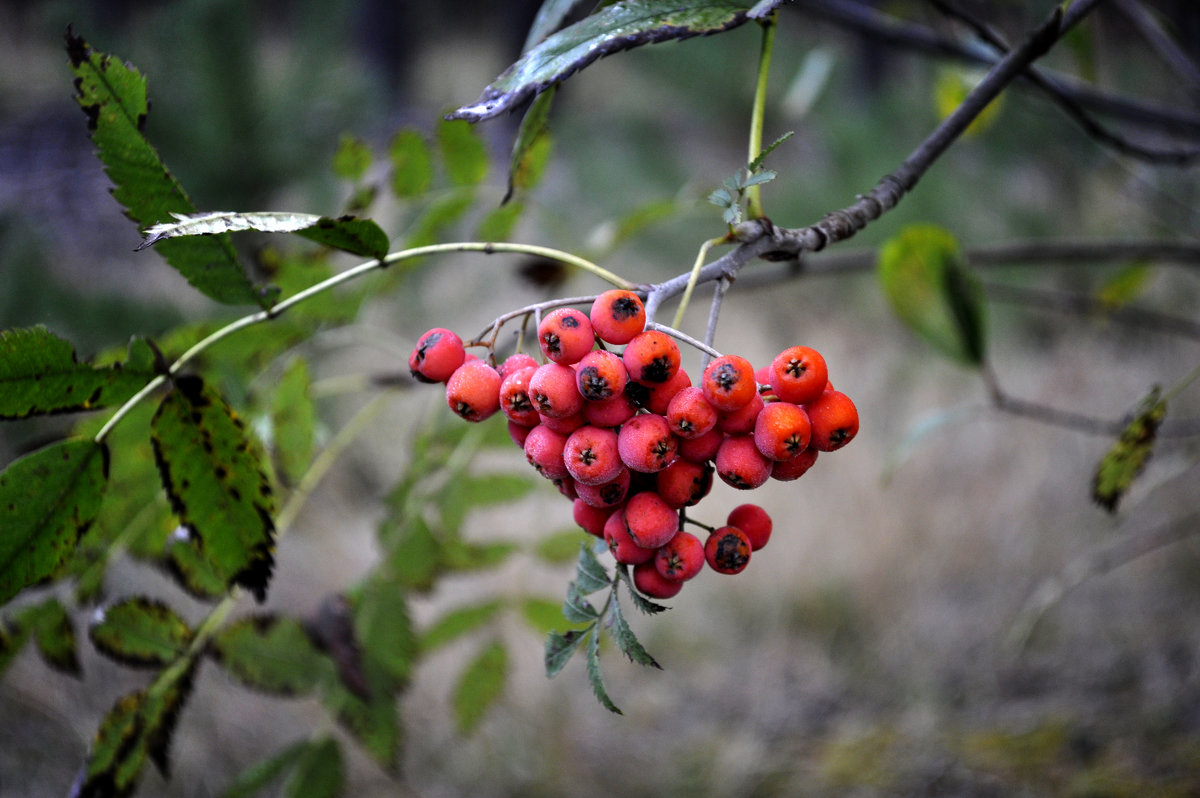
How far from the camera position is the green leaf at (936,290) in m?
0.78

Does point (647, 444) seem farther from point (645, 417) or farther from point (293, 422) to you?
point (293, 422)

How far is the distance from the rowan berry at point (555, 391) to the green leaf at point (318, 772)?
1.75 ft

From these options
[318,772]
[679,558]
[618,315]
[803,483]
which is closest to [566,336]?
[618,315]

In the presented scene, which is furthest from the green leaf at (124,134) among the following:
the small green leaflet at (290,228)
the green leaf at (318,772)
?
the green leaf at (318,772)

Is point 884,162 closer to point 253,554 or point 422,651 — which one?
point 422,651

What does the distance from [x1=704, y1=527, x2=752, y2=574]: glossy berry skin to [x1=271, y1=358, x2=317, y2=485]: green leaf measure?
1.43ft

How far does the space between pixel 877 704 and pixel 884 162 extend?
1.67 meters

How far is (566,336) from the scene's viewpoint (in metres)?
0.35

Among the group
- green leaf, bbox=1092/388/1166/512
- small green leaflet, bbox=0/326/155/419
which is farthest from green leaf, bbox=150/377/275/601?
green leaf, bbox=1092/388/1166/512

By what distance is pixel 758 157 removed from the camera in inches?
14.0

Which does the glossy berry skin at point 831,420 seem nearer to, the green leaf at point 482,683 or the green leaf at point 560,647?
the green leaf at point 560,647

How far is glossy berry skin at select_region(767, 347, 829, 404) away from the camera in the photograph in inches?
14.1

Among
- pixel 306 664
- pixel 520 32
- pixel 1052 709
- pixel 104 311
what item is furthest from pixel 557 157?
pixel 306 664

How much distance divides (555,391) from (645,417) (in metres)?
0.05
